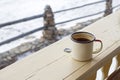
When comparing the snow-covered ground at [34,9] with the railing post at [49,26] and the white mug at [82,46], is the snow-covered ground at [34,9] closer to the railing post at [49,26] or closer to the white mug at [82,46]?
the railing post at [49,26]

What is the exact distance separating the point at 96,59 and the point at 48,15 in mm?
1933

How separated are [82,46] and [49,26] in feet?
6.60

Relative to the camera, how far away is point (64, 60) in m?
0.80

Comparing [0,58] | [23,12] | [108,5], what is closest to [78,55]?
[0,58]

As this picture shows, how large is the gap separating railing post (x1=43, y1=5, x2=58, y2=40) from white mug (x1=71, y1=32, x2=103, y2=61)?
1908 mm

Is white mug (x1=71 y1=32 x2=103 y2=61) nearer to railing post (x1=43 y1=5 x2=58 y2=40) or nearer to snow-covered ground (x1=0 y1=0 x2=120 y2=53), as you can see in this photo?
railing post (x1=43 y1=5 x2=58 y2=40)

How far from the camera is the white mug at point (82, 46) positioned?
75cm

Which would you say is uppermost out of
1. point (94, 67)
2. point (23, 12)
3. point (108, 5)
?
point (94, 67)

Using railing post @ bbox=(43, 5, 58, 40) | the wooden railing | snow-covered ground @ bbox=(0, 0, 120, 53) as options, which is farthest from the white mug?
snow-covered ground @ bbox=(0, 0, 120, 53)

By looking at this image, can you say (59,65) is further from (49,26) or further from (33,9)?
(33,9)

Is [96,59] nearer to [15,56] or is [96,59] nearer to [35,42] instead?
[15,56]

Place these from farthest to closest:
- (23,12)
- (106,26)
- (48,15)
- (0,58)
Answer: (23,12) → (48,15) → (0,58) → (106,26)

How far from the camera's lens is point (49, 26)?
2.75m

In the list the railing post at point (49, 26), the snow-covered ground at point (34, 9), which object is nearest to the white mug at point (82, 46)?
the railing post at point (49, 26)
